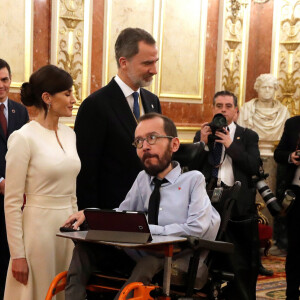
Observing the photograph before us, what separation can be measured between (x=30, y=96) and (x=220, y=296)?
4.83 ft

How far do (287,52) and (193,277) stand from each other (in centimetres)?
562

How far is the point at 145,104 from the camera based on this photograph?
4.20 metres

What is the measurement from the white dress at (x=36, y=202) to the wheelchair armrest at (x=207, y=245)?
795mm

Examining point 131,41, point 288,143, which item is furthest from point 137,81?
point 288,143

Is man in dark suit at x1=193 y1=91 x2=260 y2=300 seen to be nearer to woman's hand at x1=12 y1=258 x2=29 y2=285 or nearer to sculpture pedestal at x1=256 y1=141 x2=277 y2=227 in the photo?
woman's hand at x1=12 y1=258 x2=29 y2=285

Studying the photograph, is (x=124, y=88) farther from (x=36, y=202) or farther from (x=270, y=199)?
(x=270, y=199)

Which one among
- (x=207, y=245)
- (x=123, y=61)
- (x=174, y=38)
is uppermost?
(x=174, y=38)

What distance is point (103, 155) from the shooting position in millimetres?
3961

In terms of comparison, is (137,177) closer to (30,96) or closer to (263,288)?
(30,96)

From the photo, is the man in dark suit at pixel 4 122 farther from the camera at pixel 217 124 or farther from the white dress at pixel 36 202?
the camera at pixel 217 124

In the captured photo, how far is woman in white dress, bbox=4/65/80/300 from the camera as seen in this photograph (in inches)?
140

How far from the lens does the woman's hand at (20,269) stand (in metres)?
3.55

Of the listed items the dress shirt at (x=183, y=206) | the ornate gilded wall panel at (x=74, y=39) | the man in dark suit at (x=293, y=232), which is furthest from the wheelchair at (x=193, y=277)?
the ornate gilded wall panel at (x=74, y=39)

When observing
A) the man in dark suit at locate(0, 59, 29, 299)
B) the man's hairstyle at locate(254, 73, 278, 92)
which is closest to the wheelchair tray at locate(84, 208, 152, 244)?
the man in dark suit at locate(0, 59, 29, 299)
